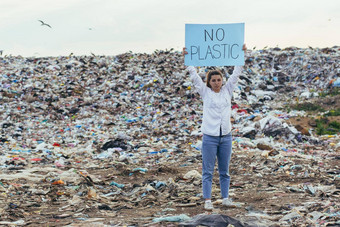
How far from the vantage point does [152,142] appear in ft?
31.4

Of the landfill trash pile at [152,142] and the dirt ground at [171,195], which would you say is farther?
the landfill trash pile at [152,142]

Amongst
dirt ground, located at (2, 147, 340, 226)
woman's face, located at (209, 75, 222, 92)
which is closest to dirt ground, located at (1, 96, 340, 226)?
dirt ground, located at (2, 147, 340, 226)

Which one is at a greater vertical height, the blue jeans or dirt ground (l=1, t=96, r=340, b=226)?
the blue jeans

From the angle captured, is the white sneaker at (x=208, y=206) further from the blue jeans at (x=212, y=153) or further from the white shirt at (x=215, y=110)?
the white shirt at (x=215, y=110)

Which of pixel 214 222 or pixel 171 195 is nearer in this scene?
pixel 214 222

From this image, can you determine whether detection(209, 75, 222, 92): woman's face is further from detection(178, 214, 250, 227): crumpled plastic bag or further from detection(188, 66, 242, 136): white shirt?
detection(178, 214, 250, 227): crumpled plastic bag

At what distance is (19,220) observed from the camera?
425cm

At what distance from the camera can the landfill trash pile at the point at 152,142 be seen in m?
4.48

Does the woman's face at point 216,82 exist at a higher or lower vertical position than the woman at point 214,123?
higher

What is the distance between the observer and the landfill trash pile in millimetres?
4484

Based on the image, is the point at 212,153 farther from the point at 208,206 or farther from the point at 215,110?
the point at 208,206

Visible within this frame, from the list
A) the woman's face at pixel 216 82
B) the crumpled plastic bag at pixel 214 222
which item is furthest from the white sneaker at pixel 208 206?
the woman's face at pixel 216 82

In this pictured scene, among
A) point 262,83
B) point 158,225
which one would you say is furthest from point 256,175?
point 262,83

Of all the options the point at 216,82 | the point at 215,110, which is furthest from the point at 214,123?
the point at 216,82
